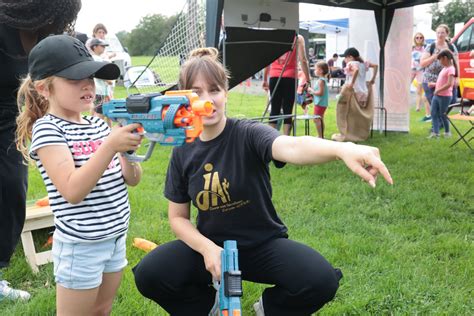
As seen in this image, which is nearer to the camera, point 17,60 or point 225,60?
point 17,60

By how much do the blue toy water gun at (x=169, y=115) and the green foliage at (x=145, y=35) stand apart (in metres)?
60.1

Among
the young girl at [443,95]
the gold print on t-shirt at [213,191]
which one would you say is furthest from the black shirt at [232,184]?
the young girl at [443,95]

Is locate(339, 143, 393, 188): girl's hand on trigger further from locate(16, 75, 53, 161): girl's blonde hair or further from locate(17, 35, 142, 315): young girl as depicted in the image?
locate(16, 75, 53, 161): girl's blonde hair

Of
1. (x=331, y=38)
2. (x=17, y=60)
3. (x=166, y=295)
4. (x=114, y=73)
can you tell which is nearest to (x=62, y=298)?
(x=166, y=295)

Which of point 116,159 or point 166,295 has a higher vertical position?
point 116,159

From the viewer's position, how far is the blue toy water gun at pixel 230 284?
5.75ft

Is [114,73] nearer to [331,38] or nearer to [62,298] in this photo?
[62,298]

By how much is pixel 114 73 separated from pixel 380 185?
370cm

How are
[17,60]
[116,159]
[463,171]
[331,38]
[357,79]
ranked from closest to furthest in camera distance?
[116,159] < [17,60] < [463,171] < [357,79] < [331,38]

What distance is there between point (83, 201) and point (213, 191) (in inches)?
22.0

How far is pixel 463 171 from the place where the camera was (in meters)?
5.53

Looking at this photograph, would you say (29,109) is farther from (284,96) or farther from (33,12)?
(284,96)

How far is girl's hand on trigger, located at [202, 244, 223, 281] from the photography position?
1989mm

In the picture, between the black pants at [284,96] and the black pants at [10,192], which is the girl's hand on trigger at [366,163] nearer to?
the black pants at [10,192]
